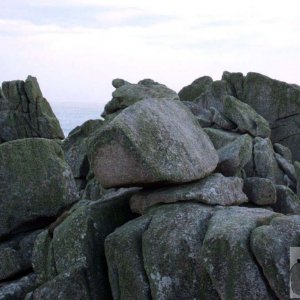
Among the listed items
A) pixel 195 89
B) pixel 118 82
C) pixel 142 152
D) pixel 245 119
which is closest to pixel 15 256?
pixel 142 152

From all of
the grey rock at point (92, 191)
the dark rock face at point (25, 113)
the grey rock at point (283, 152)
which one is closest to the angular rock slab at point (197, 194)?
the grey rock at point (92, 191)

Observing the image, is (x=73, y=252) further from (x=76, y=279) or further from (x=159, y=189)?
(x=159, y=189)

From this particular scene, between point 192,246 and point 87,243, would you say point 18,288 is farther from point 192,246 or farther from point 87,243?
point 192,246

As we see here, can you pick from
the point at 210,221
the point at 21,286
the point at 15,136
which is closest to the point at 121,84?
the point at 15,136

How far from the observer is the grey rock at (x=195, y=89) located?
53.4 meters

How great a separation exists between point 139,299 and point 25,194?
9107 mm

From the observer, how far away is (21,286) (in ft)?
A: 75.9

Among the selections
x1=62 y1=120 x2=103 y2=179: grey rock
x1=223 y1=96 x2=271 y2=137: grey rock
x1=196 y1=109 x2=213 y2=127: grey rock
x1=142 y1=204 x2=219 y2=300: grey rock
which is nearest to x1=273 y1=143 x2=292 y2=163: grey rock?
x1=223 y1=96 x2=271 y2=137: grey rock

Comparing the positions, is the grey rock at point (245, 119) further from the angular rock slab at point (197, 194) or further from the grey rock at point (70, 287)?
the grey rock at point (70, 287)

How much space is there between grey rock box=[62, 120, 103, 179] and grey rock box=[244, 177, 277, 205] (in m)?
19.1

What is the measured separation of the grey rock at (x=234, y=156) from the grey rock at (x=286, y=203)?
2336mm

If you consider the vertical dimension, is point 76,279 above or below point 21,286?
above

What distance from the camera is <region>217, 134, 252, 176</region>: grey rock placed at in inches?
1008

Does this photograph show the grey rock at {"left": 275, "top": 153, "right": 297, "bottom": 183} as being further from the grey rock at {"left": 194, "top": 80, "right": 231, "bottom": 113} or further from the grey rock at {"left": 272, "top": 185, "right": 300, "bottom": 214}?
the grey rock at {"left": 194, "top": 80, "right": 231, "bottom": 113}
